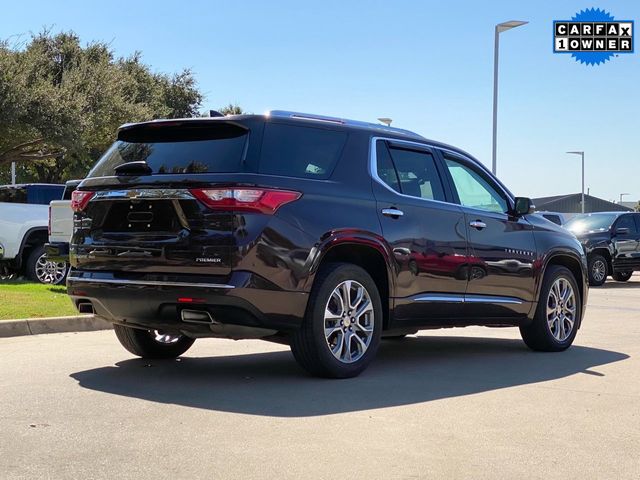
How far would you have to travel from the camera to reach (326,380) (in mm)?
6215

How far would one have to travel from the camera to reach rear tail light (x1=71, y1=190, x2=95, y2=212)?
6.40 meters

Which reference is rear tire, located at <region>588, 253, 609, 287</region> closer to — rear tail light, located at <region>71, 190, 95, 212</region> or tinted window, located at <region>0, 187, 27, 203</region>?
tinted window, located at <region>0, 187, 27, 203</region>

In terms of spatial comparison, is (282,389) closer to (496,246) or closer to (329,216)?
(329,216)

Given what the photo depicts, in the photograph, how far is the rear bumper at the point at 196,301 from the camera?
5.61 meters

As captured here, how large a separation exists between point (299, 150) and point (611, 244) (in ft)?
53.6

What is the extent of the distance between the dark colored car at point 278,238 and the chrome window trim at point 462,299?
0.02 metres

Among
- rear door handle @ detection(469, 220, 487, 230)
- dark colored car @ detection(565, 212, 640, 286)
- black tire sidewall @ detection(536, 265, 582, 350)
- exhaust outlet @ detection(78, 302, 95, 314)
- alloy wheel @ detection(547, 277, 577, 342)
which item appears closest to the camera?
exhaust outlet @ detection(78, 302, 95, 314)

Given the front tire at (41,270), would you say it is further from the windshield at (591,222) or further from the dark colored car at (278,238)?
the windshield at (591,222)

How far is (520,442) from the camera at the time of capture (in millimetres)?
4621

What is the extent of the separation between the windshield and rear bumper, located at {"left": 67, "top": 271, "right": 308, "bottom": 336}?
1690 cm

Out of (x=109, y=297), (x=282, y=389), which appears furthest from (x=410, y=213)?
(x=109, y=297)

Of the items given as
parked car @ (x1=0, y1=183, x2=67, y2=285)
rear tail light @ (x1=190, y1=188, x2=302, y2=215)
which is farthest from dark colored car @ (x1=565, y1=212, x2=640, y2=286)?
rear tail light @ (x1=190, y1=188, x2=302, y2=215)

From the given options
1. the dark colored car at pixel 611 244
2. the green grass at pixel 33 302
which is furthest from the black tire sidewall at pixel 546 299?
the dark colored car at pixel 611 244

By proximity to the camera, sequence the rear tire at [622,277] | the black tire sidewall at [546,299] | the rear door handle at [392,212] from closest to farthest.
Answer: the rear door handle at [392,212] < the black tire sidewall at [546,299] < the rear tire at [622,277]
